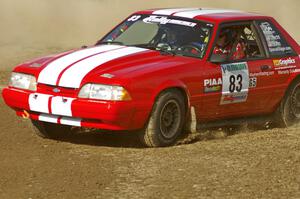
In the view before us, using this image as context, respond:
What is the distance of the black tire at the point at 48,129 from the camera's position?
8180 mm

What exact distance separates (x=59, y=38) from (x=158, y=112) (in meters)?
14.1

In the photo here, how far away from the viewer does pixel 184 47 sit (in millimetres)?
8359

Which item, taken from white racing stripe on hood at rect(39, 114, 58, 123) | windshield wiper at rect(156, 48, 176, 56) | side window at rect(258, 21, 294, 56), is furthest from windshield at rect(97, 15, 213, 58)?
white racing stripe on hood at rect(39, 114, 58, 123)

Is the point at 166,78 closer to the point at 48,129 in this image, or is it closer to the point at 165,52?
the point at 165,52

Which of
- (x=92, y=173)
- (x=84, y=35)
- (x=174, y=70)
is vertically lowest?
(x=84, y=35)

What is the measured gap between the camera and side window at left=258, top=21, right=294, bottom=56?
30.1 feet

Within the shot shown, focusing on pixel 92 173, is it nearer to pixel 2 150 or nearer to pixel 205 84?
pixel 2 150

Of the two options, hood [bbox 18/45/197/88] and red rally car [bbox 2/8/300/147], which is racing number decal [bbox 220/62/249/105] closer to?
red rally car [bbox 2/8/300/147]

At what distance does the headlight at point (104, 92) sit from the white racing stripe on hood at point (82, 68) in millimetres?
100

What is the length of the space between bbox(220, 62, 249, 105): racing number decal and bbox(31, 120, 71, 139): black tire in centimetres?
173

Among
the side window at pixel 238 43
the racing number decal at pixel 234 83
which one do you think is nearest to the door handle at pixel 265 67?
the side window at pixel 238 43

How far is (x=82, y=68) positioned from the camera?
755 centimetres

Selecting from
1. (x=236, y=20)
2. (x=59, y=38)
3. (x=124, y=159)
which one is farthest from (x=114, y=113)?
(x=59, y=38)

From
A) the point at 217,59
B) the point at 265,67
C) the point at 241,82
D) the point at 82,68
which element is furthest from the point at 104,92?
the point at 265,67
